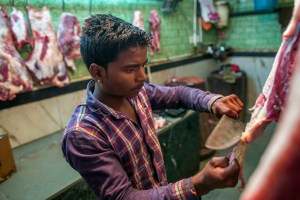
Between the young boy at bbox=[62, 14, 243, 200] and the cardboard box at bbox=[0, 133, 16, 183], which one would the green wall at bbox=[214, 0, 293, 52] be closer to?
the young boy at bbox=[62, 14, 243, 200]

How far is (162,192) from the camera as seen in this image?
2.61 ft

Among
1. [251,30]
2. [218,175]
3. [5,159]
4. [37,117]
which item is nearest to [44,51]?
[37,117]

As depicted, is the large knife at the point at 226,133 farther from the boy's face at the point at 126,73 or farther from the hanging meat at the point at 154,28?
the hanging meat at the point at 154,28

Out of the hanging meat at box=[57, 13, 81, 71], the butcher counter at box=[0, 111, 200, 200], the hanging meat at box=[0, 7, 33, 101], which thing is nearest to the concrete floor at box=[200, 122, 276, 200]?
the butcher counter at box=[0, 111, 200, 200]

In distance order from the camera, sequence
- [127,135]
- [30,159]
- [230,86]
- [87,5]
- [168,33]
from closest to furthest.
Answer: [127,135], [30,159], [87,5], [168,33], [230,86]

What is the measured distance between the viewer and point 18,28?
1.70m

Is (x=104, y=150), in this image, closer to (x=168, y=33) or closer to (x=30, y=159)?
(x=30, y=159)

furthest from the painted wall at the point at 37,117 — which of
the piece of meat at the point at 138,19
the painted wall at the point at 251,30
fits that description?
the painted wall at the point at 251,30

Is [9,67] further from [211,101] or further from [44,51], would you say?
[211,101]

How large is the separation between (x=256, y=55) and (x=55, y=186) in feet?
10.8

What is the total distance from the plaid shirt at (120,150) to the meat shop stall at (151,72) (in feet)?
1.00

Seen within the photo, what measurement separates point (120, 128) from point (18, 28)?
1.30 metres

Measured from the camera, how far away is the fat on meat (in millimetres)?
234

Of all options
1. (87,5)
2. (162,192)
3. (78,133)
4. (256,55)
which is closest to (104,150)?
(78,133)
